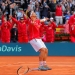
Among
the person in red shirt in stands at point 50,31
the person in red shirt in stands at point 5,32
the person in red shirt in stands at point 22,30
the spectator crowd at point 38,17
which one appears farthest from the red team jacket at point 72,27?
the person in red shirt in stands at point 5,32

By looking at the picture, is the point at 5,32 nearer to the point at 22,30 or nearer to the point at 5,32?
the point at 5,32

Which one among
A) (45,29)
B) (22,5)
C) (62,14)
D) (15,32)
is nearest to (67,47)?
(45,29)

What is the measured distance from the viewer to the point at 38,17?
77.4 ft

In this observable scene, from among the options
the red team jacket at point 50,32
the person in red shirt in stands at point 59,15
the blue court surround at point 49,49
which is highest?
the person in red shirt in stands at point 59,15

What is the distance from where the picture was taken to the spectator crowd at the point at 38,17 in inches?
782

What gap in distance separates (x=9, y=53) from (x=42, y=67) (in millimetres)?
6506

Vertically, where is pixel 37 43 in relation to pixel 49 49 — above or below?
above

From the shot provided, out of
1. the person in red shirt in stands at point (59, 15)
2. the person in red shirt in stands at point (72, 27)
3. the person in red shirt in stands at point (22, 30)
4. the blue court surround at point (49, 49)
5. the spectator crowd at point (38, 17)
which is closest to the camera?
the blue court surround at point (49, 49)

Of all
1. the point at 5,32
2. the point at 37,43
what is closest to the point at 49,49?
the point at 5,32

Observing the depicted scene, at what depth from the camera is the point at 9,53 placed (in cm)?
1894

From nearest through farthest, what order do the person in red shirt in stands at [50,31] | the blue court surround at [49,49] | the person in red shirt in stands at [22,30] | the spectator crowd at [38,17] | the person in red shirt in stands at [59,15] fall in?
the blue court surround at [49,49], the person in red shirt in stands at [22,30], the spectator crowd at [38,17], the person in red shirt in stands at [50,31], the person in red shirt in stands at [59,15]

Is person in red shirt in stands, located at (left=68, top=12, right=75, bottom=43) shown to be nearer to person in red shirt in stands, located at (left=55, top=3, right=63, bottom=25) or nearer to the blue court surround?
the blue court surround

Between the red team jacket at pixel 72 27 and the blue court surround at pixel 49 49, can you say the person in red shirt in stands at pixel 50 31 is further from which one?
the blue court surround at pixel 49 49

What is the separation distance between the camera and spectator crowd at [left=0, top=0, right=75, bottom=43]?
19.9 m
